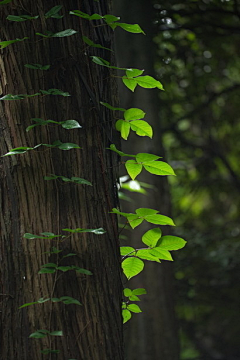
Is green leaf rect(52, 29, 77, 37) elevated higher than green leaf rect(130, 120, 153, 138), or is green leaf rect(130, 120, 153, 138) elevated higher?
green leaf rect(52, 29, 77, 37)

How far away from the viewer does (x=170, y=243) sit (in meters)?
1.57

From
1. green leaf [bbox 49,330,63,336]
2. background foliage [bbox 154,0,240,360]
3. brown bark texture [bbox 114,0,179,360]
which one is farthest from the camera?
background foliage [bbox 154,0,240,360]

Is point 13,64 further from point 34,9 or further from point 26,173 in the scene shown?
point 26,173

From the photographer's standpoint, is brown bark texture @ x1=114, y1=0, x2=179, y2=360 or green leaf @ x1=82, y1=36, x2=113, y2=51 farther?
brown bark texture @ x1=114, y1=0, x2=179, y2=360

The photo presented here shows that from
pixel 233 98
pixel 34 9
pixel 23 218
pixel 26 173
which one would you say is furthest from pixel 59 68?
pixel 233 98

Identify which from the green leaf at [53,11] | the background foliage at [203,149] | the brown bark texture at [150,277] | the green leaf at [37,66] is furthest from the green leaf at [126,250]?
the background foliage at [203,149]

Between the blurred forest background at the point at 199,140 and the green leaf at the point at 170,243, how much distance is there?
13.3 feet

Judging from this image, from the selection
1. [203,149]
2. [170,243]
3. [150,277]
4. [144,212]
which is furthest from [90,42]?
[203,149]

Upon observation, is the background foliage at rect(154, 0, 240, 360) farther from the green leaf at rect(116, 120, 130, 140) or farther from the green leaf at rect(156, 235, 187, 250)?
the green leaf at rect(156, 235, 187, 250)

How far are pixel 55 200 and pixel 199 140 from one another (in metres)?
8.30

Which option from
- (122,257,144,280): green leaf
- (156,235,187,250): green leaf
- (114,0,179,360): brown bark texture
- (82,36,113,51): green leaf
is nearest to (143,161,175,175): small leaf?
(156,235,187,250): green leaf

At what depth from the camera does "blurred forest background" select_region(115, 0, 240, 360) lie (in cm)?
659

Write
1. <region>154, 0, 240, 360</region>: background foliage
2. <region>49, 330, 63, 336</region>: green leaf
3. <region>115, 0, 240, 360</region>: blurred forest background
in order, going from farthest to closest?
1. <region>154, 0, 240, 360</region>: background foliage
2. <region>115, 0, 240, 360</region>: blurred forest background
3. <region>49, 330, 63, 336</region>: green leaf

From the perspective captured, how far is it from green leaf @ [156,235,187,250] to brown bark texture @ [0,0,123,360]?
6.1 inches
